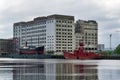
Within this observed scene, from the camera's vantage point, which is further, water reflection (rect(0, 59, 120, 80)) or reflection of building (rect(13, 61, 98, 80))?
water reflection (rect(0, 59, 120, 80))

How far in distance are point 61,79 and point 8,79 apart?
5.86 meters

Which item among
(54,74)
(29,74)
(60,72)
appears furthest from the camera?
(60,72)

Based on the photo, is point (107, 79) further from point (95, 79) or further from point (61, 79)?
point (61, 79)

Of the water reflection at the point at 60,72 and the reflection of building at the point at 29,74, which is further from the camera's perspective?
the water reflection at the point at 60,72

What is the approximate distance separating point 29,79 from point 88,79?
647 cm

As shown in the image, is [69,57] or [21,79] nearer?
[21,79]

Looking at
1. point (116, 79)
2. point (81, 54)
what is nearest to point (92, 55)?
point (81, 54)

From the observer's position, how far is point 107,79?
3794 cm

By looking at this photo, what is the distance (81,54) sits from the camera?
616ft

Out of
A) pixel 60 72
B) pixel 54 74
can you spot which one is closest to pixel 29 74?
pixel 54 74

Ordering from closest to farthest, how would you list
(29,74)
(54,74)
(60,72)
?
(29,74), (54,74), (60,72)

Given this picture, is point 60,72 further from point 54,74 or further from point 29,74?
point 29,74

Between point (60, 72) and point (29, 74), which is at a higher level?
point (29, 74)

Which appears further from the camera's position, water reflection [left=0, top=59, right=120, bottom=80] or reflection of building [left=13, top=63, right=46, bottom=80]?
water reflection [left=0, top=59, right=120, bottom=80]
